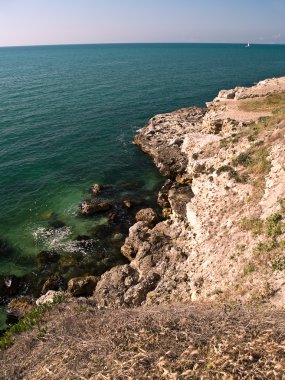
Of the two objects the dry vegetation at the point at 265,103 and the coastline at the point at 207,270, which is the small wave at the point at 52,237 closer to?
the coastline at the point at 207,270

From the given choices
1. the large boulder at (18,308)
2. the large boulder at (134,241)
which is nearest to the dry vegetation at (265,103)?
the large boulder at (134,241)

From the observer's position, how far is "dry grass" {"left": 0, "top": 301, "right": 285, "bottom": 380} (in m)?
13.5

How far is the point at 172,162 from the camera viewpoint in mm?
53594

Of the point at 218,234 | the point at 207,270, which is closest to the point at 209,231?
the point at 218,234

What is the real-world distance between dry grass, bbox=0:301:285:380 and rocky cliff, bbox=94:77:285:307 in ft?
12.5

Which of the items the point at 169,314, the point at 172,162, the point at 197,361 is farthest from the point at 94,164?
the point at 197,361

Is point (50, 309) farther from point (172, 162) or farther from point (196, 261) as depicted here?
point (172, 162)

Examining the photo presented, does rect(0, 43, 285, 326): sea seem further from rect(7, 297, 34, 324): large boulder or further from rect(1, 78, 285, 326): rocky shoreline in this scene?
rect(1, 78, 285, 326): rocky shoreline

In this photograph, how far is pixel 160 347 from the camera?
15.3m

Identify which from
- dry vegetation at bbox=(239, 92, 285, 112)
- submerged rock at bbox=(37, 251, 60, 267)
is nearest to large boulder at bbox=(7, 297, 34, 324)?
submerged rock at bbox=(37, 251, 60, 267)

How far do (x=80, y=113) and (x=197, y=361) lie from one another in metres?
77.0

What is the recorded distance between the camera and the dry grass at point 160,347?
1351 centimetres

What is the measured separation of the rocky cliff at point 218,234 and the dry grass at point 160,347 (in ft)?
12.5

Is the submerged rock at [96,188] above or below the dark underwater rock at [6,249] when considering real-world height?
above
